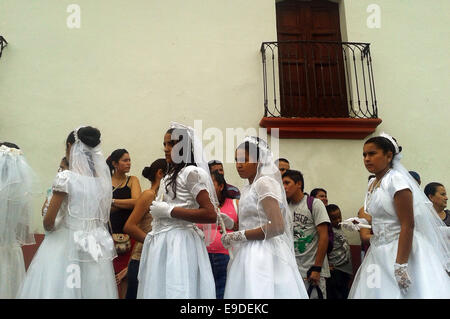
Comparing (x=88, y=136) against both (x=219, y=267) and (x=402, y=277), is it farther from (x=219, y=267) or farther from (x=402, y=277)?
(x=402, y=277)

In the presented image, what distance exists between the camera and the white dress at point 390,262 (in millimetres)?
2506

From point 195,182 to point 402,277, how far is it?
1486 millimetres

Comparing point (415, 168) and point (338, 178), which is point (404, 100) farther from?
point (338, 178)

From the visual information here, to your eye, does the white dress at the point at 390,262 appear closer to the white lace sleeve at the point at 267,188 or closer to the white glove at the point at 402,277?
the white glove at the point at 402,277

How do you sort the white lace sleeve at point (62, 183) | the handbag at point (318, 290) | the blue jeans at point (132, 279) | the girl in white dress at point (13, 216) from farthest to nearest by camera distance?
the handbag at point (318, 290), the blue jeans at point (132, 279), the girl in white dress at point (13, 216), the white lace sleeve at point (62, 183)

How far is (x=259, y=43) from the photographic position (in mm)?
5816

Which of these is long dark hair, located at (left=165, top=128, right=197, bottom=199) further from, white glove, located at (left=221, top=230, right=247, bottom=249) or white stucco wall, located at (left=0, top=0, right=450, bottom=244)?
white stucco wall, located at (left=0, top=0, right=450, bottom=244)

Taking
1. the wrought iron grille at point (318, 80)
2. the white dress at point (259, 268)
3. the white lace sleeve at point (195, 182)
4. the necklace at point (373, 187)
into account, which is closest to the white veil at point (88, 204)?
the white lace sleeve at point (195, 182)

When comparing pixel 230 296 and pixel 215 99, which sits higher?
pixel 215 99

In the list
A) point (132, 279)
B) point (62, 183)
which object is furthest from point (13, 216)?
point (132, 279)

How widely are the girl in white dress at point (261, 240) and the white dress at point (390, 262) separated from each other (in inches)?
19.6

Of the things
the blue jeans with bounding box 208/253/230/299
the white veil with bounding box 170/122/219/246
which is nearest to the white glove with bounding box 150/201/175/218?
the white veil with bounding box 170/122/219/246

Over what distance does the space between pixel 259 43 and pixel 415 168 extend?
2843 mm
